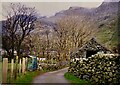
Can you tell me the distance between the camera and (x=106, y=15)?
292 centimetres

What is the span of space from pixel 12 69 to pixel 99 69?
0.58 m

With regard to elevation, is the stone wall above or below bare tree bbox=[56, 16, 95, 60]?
below

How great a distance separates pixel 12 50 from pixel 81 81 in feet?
1.64

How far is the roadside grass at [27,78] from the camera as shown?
2822 millimetres

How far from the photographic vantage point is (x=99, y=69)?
2863mm

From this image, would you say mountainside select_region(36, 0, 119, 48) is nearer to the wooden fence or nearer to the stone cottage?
the stone cottage

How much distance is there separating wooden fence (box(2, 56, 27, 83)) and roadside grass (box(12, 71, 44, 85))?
0.03 m

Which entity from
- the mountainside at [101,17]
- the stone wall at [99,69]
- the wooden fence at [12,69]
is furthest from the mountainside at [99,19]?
the wooden fence at [12,69]

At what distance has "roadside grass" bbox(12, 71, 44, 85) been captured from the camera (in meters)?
2.82

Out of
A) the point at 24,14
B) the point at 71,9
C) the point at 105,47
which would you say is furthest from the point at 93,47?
the point at 24,14

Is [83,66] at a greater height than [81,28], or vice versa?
[81,28]

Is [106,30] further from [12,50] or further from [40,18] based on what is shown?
[12,50]

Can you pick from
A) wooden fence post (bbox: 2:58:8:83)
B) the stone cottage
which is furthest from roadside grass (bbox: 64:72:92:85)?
wooden fence post (bbox: 2:58:8:83)

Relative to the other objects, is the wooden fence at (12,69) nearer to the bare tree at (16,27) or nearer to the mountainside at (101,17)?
the bare tree at (16,27)
